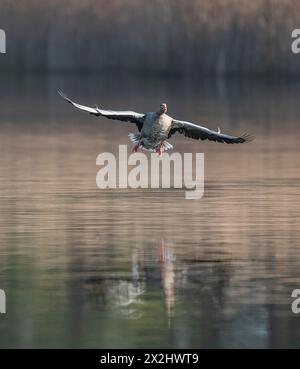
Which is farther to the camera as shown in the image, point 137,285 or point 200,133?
point 200,133

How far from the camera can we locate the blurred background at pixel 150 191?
1465 centimetres

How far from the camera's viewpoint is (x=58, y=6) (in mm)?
39781

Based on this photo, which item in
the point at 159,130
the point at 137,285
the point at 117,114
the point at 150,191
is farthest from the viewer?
the point at 150,191

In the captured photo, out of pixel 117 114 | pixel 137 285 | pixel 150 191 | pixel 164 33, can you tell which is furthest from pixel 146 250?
pixel 164 33

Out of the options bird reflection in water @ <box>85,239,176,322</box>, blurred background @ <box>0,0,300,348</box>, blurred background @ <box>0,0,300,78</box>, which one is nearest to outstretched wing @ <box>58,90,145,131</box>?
blurred background @ <box>0,0,300,348</box>

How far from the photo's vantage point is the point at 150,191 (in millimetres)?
21828

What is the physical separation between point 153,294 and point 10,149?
1183 cm

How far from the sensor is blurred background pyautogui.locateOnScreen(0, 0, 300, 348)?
1465cm

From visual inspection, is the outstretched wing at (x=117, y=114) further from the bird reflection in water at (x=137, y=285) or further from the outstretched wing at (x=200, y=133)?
the bird reflection in water at (x=137, y=285)

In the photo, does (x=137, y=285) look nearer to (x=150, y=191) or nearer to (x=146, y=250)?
(x=146, y=250)

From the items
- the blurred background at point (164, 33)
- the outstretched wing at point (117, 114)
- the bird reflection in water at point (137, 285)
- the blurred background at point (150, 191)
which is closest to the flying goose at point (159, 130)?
the outstretched wing at point (117, 114)

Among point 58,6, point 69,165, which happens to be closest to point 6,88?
point 58,6

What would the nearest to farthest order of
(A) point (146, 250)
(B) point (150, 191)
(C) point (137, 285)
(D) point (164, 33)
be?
(C) point (137, 285) < (A) point (146, 250) < (B) point (150, 191) < (D) point (164, 33)
